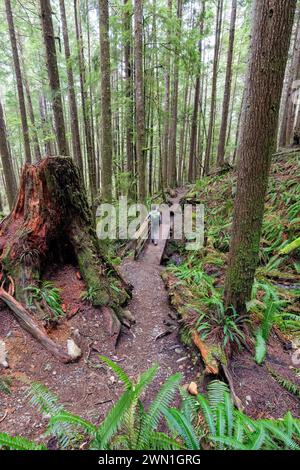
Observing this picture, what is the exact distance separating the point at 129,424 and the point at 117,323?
5.45ft

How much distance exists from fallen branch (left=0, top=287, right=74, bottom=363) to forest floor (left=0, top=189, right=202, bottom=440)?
5 centimetres

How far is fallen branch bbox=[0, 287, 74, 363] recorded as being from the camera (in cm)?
259

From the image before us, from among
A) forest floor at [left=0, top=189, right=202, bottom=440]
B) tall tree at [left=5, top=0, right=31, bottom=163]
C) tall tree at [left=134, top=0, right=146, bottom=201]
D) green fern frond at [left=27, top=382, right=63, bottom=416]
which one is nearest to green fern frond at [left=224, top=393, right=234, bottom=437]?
forest floor at [left=0, top=189, right=202, bottom=440]

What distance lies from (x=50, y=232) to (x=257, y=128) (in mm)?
2874

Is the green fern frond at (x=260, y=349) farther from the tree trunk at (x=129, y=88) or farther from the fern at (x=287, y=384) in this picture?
the tree trunk at (x=129, y=88)

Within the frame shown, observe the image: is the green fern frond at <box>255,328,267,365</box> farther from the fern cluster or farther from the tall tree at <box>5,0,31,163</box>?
the tall tree at <box>5,0,31,163</box>

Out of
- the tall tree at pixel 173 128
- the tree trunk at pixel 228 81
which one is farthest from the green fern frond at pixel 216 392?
the tall tree at pixel 173 128

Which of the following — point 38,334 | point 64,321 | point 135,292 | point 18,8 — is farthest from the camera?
point 18,8

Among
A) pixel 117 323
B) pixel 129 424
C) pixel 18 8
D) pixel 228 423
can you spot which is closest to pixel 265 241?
pixel 117 323

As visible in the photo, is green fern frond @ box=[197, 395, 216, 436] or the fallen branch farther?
the fallen branch

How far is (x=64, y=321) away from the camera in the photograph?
3021 mm

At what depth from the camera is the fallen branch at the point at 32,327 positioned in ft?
8.49

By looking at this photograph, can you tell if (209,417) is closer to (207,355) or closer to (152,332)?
(207,355)
